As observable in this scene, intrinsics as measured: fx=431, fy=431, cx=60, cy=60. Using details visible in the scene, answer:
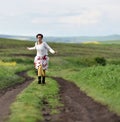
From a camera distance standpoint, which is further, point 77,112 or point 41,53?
point 41,53

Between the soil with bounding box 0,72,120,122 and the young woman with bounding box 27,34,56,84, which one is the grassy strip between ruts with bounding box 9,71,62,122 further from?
the young woman with bounding box 27,34,56,84

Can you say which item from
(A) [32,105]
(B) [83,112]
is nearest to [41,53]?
(A) [32,105]

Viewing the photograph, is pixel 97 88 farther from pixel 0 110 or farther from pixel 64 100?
pixel 0 110

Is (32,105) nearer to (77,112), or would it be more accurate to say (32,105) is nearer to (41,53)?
(77,112)

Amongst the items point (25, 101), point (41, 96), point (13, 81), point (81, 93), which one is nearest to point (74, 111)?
point (25, 101)

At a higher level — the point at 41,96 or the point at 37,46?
the point at 37,46

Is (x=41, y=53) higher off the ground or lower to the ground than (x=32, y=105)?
higher

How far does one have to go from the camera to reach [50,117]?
16109 millimetres

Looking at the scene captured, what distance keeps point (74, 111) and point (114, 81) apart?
8048 mm

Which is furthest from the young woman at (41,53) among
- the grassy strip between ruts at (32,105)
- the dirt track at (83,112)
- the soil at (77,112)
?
the soil at (77,112)

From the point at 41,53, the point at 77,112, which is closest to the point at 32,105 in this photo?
the point at 77,112

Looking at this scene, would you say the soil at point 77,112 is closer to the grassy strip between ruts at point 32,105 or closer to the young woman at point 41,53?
the grassy strip between ruts at point 32,105

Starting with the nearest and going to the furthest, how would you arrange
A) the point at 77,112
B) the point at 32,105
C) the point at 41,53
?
the point at 77,112 → the point at 32,105 → the point at 41,53

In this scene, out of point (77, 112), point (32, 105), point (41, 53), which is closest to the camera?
point (77, 112)
